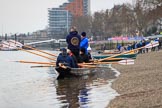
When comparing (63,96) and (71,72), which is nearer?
(63,96)

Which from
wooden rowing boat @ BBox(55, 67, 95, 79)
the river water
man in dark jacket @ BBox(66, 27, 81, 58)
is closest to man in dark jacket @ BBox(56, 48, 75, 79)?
wooden rowing boat @ BBox(55, 67, 95, 79)

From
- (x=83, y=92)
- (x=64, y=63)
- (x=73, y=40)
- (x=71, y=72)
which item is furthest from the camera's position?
(x=73, y=40)

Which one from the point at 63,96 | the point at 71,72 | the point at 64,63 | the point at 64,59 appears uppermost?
the point at 64,59

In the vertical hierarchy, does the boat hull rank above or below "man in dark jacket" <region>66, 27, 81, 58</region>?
below

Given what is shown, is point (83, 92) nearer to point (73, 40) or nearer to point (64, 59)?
point (64, 59)

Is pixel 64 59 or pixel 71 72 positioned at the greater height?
pixel 64 59

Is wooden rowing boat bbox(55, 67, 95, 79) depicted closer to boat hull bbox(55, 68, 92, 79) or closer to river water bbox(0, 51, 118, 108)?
boat hull bbox(55, 68, 92, 79)

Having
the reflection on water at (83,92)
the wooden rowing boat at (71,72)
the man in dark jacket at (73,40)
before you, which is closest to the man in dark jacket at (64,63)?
the wooden rowing boat at (71,72)

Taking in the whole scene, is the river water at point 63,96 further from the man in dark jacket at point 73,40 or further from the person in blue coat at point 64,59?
the man in dark jacket at point 73,40

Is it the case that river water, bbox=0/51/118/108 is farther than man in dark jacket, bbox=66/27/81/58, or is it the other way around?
man in dark jacket, bbox=66/27/81/58

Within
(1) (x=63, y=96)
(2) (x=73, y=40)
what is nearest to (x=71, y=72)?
(2) (x=73, y=40)

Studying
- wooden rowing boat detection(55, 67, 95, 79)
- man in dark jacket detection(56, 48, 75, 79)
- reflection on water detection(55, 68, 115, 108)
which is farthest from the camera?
wooden rowing boat detection(55, 67, 95, 79)

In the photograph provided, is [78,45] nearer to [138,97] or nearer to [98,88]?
[98,88]

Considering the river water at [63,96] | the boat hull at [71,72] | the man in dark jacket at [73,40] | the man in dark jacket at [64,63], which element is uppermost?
the man in dark jacket at [73,40]
